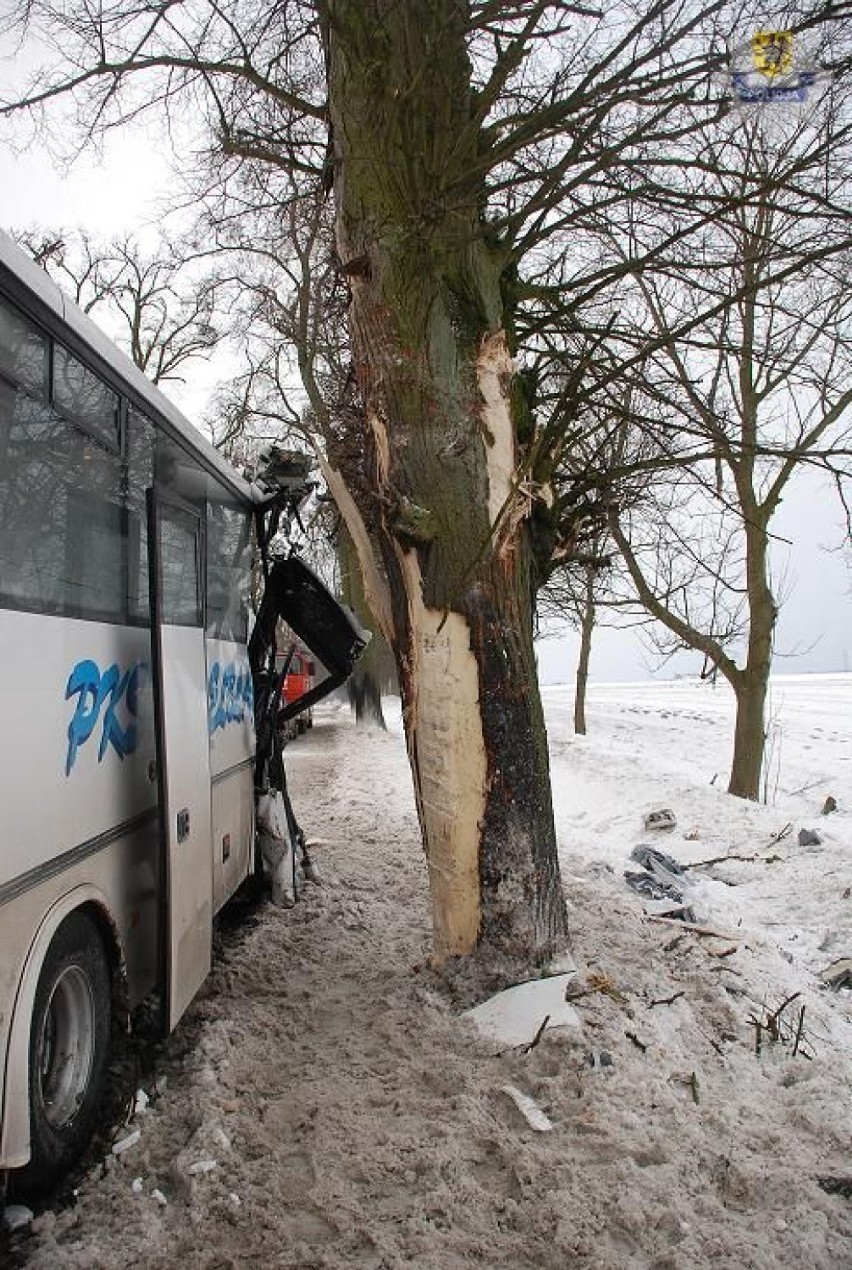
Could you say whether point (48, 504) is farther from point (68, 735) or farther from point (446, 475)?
point (446, 475)

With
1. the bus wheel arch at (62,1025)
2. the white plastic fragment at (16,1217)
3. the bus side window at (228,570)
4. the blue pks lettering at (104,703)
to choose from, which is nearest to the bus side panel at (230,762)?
the bus side window at (228,570)

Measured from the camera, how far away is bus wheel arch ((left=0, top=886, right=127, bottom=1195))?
7.81 feet

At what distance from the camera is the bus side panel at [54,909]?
235cm

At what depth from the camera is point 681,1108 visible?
311cm

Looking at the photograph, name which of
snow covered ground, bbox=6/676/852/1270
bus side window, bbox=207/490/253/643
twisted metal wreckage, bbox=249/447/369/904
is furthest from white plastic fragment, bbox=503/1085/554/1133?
twisted metal wreckage, bbox=249/447/369/904

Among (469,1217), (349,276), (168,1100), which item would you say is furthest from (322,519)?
(469,1217)

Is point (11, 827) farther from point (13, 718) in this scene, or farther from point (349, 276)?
point (349, 276)

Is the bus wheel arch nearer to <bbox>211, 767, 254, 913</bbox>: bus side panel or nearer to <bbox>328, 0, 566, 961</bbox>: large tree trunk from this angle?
<bbox>211, 767, 254, 913</bbox>: bus side panel

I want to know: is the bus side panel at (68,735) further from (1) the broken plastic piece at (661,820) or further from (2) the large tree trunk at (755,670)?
(2) the large tree trunk at (755,670)

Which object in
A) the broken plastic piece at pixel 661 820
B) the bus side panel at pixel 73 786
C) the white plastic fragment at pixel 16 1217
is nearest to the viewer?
the bus side panel at pixel 73 786

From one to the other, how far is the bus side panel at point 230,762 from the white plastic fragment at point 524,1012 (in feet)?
5.15

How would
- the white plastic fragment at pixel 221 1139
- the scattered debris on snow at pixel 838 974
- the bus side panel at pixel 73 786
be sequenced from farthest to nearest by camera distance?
the scattered debris on snow at pixel 838 974 → the white plastic fragment at pixel 221 1139 → the bus side panel at pixel 73 786

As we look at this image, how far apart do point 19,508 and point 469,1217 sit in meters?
2.55

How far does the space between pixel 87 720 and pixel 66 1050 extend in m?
1.12
